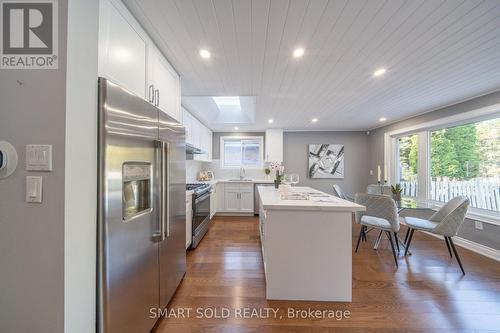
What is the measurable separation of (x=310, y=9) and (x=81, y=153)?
169cm

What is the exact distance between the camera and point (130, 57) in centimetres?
140

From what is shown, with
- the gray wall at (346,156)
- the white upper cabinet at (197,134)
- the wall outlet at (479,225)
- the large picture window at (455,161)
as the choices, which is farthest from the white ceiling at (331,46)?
the gray wall at (346,156)

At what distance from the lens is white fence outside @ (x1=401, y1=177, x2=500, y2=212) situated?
110 inches

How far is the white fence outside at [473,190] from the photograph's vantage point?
280 centimetres

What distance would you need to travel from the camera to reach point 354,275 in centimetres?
220

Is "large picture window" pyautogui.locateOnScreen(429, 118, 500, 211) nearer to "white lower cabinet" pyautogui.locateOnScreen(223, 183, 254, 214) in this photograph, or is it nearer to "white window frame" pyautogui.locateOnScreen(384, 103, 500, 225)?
"white window frame" pyautogui.locateOnScreen(384, 103, 500, 225)

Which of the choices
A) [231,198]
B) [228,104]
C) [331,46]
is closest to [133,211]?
[331,46]

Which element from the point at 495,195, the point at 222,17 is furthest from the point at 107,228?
the point at 495,195

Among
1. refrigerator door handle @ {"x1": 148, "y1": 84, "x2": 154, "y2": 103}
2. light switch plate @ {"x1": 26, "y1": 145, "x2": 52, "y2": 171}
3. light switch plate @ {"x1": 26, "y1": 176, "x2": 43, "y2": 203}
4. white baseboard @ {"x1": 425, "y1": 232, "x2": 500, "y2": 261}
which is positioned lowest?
white baseboard @ {"x1": 425, "y1": 232, "x2": 500, "y2": 261}

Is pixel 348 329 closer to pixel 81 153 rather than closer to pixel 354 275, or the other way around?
pixel 354 275

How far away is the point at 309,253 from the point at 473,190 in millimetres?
3361

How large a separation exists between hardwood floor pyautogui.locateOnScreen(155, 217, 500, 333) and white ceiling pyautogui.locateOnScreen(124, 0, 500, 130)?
2350 millimetres

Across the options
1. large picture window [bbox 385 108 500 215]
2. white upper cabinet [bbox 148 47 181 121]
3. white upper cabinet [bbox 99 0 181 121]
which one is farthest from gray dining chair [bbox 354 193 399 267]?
white upper cabinet [bbox 99 0 181 121]

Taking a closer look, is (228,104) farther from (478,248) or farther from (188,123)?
(478,248)
